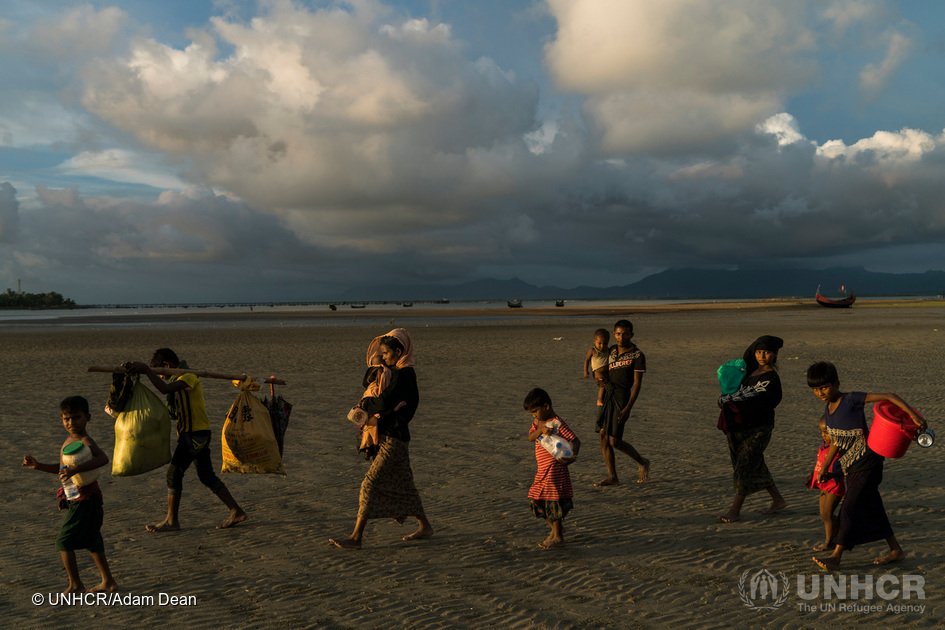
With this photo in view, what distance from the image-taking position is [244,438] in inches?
236

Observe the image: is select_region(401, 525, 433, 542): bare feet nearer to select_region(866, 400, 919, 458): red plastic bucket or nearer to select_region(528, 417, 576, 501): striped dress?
select_region(528, 417, 576, 501): striped dress

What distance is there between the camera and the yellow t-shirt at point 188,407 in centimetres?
595

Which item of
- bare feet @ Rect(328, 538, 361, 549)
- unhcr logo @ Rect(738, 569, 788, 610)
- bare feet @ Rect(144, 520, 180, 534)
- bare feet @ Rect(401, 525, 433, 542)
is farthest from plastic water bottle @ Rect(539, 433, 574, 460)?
bare feet @ Rect(144, 520, 180, 534)

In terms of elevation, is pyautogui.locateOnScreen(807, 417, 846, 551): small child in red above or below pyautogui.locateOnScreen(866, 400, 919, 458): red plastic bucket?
below

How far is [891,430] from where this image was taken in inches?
185

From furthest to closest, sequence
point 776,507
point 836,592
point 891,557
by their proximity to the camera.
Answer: point 776,507, point 891,557, point 836,592

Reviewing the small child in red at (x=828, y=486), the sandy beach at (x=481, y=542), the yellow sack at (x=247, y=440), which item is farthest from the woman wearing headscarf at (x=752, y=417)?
the yellow sack at (x=247, y=440)

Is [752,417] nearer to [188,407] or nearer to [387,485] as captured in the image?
[387,485]

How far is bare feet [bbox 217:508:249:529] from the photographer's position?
6.31 meters

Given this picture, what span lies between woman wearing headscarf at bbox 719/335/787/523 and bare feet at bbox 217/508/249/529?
4.38 m

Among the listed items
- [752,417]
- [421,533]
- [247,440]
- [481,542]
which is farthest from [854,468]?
[247,440]

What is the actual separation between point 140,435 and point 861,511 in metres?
5.48

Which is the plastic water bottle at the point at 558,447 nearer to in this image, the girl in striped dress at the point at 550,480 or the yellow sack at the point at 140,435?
the girl in striped dress at the point at 550,480

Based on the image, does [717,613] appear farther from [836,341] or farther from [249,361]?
[836,341]
